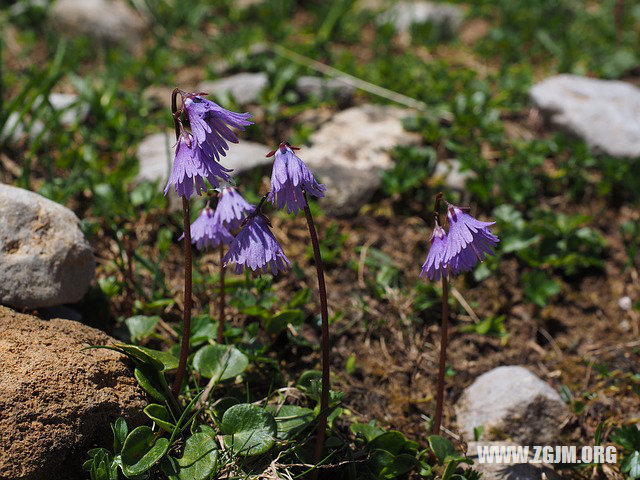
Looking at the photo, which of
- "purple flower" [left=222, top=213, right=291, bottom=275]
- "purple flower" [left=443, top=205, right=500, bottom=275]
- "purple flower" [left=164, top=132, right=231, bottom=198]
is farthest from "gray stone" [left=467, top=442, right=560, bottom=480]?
"purple flower" [left=164, top=132, right=231, bottom=198]

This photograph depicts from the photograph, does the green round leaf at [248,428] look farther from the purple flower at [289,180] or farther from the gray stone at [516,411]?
the gray stone at [516,411]

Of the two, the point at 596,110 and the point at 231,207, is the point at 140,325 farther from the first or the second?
the point at 596,110

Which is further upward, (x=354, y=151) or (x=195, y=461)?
(x=354, y=151)

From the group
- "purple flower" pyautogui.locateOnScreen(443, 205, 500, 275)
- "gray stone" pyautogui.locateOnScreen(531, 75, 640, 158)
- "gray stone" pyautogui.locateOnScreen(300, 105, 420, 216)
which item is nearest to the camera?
"purple flower" pyautogui.locateOnScreen(443, 205, 500, 275)

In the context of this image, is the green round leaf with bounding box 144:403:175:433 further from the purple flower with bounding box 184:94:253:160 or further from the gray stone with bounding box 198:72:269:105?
the gray stone with bounding box 198:72:269:105

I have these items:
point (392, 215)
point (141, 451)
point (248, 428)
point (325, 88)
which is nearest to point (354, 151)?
point (392, 215)

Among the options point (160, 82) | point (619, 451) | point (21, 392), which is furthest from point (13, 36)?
point (619, 451)

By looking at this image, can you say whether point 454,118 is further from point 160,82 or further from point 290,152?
point 290,152
